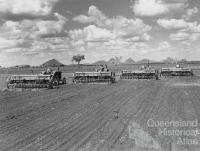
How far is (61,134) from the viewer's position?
11.1 metres

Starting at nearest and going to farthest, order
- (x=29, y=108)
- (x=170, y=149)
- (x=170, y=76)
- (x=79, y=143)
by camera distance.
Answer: (x=170, y=149) < (x=79, y=143) < (x=29, y=108) < (x=170, y=76)

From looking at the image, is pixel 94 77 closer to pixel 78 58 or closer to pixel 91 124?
pixel 91 124

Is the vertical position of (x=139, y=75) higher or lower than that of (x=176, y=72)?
lower

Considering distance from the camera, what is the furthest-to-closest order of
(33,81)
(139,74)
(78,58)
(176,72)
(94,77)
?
(78,58) < (176,72) < (139,74) < (94,77) < (33,81)

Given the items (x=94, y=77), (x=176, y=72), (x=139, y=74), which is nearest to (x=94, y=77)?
(x=94, y=77)

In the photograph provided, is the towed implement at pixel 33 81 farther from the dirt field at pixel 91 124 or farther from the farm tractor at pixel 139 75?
the farm tractor at pixel 139 75

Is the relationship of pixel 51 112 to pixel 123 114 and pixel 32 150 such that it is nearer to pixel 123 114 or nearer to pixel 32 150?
pixel 123 114

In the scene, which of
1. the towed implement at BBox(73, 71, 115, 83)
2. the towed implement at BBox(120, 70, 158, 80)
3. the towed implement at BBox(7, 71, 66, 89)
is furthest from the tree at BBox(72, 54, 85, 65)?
the towed implement at BBox(7, 71, 66, 89)

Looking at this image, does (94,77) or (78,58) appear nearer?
(94,77)

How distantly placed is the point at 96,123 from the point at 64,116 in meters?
2.28

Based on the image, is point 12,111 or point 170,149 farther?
point 12,111

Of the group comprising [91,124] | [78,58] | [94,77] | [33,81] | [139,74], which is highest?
[78,58]

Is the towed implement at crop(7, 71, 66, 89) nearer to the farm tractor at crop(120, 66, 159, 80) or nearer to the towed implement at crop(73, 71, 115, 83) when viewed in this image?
the towed implement at crop(73, 71, 115, 83)

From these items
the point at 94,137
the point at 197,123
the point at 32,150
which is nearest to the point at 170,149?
the point at 94,137
